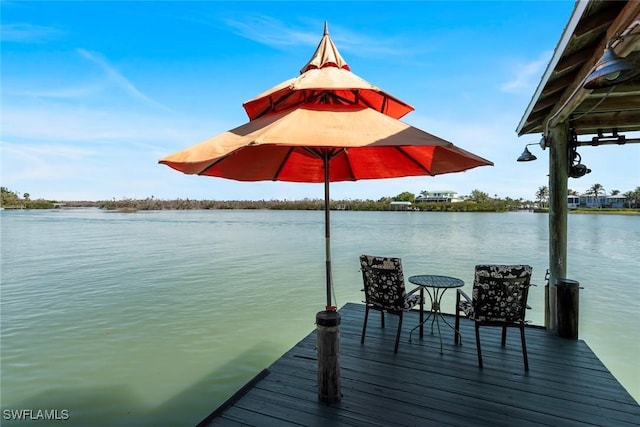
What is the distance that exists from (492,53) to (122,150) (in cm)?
2318

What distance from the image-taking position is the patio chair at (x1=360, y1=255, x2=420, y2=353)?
309cm

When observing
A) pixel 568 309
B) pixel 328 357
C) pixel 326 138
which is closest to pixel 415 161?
pixel 326 138

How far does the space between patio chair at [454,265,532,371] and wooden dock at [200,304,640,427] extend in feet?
0.97

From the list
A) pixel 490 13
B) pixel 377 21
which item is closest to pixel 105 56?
pixel 377 21

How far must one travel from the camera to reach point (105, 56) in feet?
40.6

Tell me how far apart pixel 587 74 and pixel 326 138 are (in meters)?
2.18

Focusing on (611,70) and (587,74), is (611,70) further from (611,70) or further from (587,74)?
(587,74)

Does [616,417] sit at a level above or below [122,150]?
below

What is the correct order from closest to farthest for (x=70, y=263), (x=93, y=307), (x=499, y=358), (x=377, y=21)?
(x=499, y=358) → (x=377, y=21) → (x=93, y=307) → (x=70, y=263)

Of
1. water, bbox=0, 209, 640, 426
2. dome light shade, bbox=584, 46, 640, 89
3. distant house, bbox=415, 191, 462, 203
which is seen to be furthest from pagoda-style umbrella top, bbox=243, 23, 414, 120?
distant house, bbox=415, 191, 462, 203

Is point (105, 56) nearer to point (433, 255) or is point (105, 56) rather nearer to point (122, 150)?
point (122, 150)

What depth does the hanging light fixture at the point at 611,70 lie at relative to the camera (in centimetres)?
150

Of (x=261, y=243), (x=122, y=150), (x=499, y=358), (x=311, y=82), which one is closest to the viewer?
(x=311, y=82)

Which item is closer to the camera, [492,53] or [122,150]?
[492,53]
